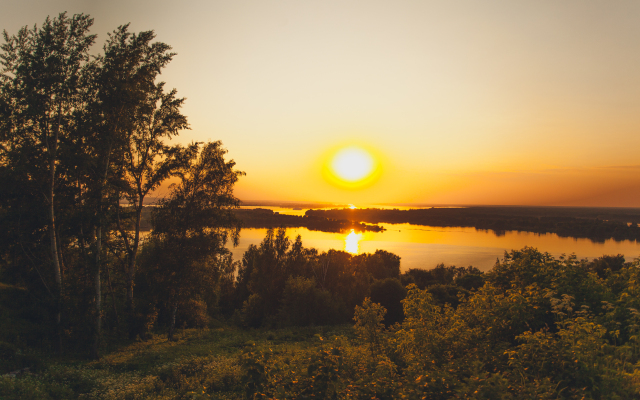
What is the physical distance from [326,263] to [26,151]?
38503 millimetres

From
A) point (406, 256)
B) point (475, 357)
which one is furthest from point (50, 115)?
point (406, 256)

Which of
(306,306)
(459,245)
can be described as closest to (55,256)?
(306,306)

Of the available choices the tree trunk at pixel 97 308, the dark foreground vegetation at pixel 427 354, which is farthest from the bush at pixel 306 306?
the tree trunk at pixel 97 308

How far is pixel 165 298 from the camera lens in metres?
16.8

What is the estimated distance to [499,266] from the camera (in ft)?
38.6

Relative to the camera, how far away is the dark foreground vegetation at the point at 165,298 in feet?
17.5

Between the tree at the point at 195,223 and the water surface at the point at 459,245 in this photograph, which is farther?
the water surface at the point at 459,245

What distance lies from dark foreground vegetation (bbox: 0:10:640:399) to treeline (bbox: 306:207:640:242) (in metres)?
84.8

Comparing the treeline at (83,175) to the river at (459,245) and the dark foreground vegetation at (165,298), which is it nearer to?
the dark foreground vegetation at (165,298)

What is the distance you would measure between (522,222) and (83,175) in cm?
11397

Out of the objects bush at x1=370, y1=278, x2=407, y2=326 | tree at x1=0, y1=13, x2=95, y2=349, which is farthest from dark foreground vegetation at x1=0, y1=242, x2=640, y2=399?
bush at x1=370, y1=278, x2=407, y2=326

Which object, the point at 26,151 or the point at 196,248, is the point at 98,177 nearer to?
the point at 26,151

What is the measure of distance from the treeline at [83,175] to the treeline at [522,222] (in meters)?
90.5

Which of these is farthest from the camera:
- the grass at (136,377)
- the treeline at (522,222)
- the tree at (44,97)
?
the treeline at (522,222)
